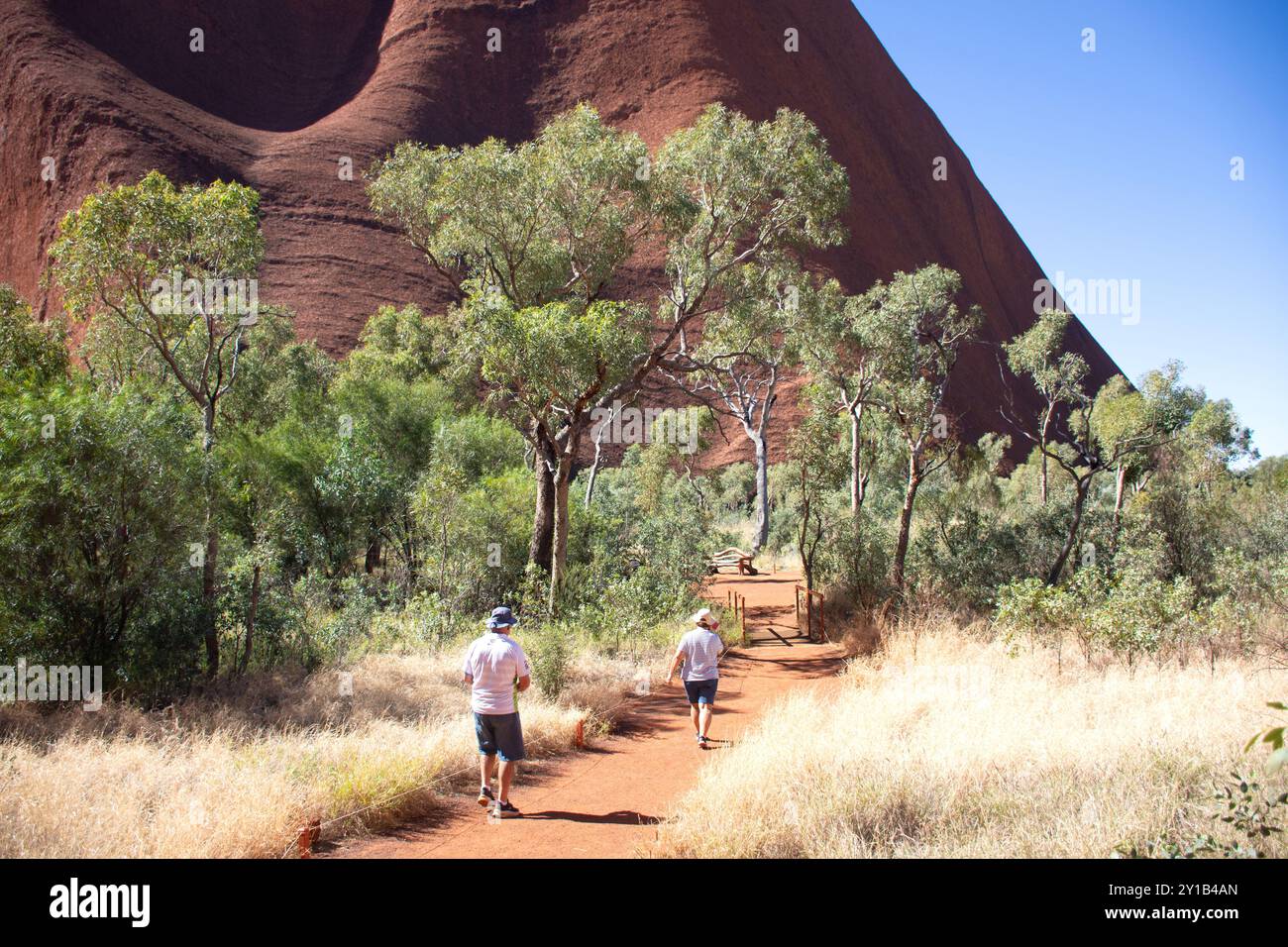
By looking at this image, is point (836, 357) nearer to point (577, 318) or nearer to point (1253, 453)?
point (577, 318)

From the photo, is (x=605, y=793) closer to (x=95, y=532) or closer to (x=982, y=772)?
(x=982, y=772)

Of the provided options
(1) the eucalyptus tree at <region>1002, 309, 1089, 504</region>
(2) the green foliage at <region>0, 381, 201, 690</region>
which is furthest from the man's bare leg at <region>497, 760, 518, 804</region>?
(1) the eucalyptus tree at <region>1002, 309, 1089, 504</region>

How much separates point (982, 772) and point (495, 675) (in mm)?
3628

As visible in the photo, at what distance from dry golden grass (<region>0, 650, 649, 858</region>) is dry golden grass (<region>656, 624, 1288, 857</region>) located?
89.9 inches

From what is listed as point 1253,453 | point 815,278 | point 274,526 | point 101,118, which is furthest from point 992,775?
point 101,118

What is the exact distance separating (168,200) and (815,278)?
4265 cm

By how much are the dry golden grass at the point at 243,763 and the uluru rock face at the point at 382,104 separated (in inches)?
1510

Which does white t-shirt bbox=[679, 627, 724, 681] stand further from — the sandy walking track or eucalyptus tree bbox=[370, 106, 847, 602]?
eucalyptus tree bbox=[370, 106, 847, 602]

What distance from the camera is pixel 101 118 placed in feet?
147

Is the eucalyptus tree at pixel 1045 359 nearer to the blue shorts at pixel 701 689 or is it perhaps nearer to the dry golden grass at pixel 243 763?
the blue shorts at pixel 701 689

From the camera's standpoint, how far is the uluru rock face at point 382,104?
4481 centimetres

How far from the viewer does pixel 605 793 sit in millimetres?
6414

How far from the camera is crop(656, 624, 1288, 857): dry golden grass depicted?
4543 mm

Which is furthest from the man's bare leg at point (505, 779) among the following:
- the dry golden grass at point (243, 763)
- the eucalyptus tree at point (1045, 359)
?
the eucalyptus tree at point (1045, 359)
